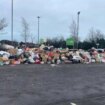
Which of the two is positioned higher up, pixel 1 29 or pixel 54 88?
pixel 1 29

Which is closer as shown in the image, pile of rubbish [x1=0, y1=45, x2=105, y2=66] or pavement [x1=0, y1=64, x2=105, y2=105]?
pavement [x1=0, y1=64, x2=105, y2=105]

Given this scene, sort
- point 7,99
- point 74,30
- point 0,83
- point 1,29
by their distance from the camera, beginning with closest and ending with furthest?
1. point 7,99
2. point 0,83
3. point 1,29
4. point 74,30

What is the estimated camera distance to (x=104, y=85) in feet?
56.6

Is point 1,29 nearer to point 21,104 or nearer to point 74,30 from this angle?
point 74,30

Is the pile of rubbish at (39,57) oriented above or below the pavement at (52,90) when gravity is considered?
above

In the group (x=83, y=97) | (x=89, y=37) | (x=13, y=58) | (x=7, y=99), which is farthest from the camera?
(x=89, y=37)

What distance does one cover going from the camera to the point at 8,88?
15.3m

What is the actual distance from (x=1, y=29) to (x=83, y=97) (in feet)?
147

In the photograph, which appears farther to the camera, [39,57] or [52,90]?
[39,57]

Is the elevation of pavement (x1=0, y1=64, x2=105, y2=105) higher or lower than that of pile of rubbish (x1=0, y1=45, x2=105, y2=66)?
lower

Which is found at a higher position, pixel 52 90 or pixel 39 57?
pixel 39 57

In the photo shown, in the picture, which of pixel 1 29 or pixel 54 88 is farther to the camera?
pixel 1 29

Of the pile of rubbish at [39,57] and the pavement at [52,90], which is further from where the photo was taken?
the pile of rubbish at [39,57]

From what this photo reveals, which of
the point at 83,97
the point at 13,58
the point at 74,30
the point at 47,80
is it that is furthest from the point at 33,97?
the point at 74,30
